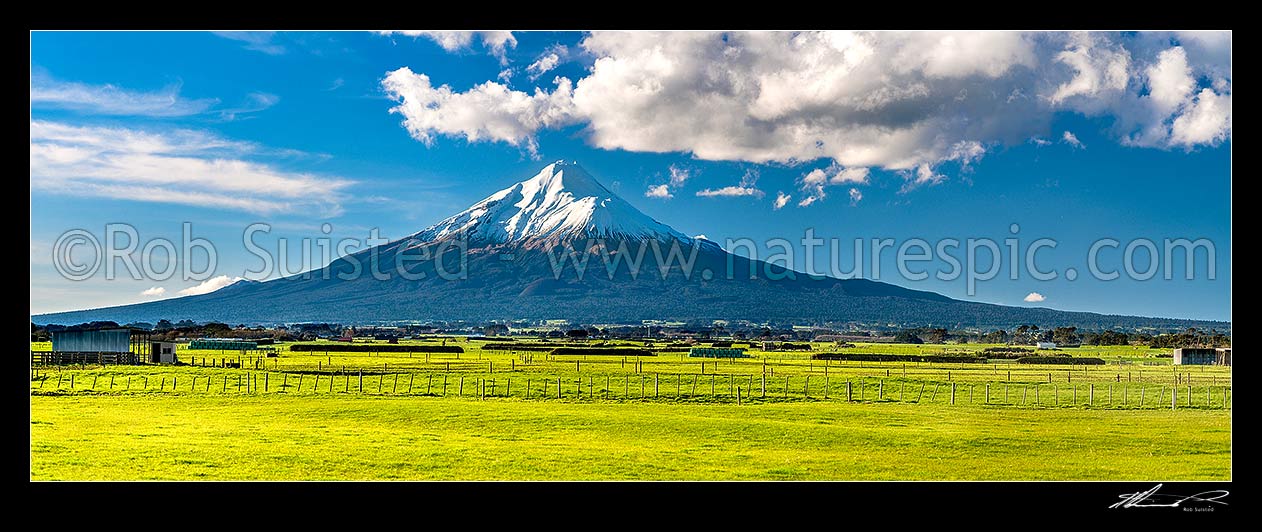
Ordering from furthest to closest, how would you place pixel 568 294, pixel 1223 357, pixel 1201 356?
1. pixel 568 294
2. pixel 1201 356
3. pixel 1223 357

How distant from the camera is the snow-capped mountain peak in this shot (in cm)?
15988

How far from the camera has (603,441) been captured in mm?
18562

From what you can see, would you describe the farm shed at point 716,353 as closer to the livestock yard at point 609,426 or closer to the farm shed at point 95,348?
the livestock yard at point 609,426

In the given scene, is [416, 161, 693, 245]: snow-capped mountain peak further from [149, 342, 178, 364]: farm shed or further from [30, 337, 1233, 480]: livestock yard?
[30, 337, 1233, 480]: livestock yard

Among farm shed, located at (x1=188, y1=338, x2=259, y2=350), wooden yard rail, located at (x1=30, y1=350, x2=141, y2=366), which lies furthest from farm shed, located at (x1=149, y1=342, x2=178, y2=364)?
farm shed, located at (x1=188, y1=338, x2=259, y2=350)

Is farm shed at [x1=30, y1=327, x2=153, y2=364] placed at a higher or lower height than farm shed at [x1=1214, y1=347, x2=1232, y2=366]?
higher

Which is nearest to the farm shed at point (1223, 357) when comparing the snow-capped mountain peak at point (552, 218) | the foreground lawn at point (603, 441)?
the foreground lawn at point (603, 441)
